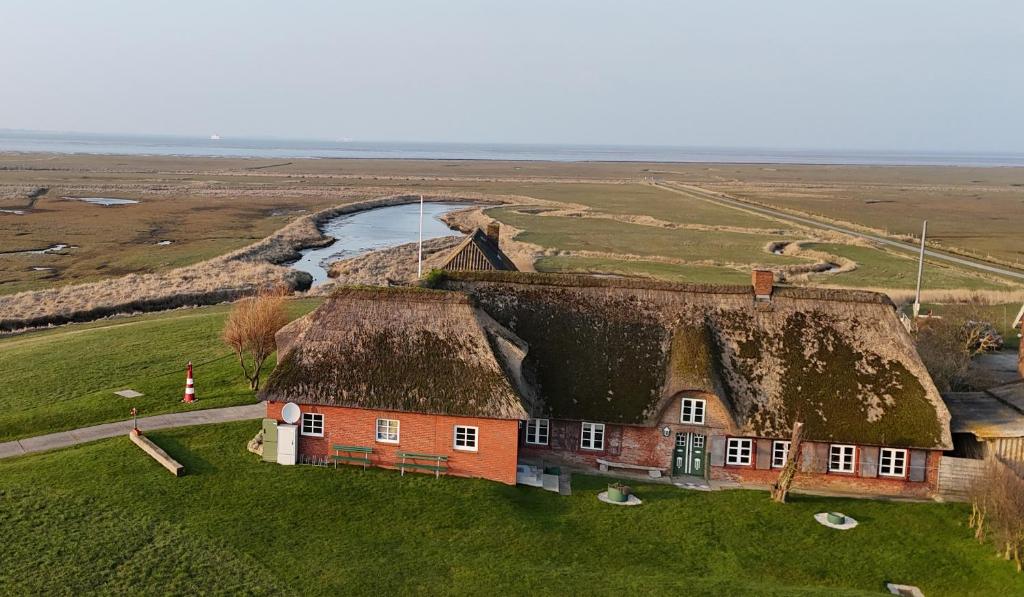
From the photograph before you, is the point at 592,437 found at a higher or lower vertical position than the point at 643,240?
lower

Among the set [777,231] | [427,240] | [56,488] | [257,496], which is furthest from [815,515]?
[777,231]

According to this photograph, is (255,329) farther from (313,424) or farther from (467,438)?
(467,438)

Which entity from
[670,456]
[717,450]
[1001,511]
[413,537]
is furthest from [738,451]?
[413,537]

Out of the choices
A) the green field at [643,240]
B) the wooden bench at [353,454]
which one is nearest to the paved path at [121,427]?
the wooden bench at [353,454]

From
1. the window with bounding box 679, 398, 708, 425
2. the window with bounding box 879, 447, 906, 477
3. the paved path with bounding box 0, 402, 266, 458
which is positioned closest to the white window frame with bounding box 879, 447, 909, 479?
the window with bounding box 879, 447, 906, 477

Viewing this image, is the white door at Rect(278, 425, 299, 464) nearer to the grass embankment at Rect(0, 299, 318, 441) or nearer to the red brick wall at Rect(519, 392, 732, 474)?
the grass embankment at Rect(0, 299, 318, 441)

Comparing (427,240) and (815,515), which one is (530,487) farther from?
(427,240)

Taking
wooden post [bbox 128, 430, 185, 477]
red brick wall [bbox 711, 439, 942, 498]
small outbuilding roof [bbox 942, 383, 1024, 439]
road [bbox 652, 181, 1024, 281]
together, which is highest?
road [bbox 652, 181, 1024, 281]
